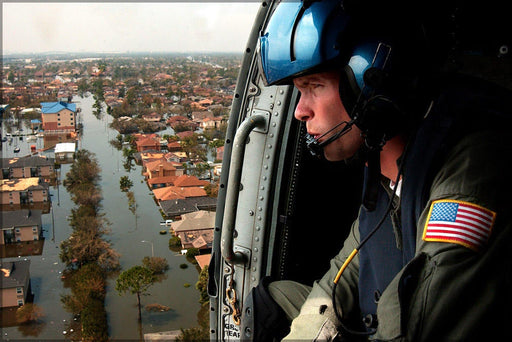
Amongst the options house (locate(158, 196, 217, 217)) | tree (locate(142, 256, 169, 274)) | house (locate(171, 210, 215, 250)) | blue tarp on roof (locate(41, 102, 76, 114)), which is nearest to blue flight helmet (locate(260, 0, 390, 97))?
tree (locate(142, 256, 169, 274))

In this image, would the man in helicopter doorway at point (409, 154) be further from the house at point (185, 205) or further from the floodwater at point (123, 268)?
the house at point (185, 205)

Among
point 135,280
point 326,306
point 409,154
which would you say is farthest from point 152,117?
point 409,154

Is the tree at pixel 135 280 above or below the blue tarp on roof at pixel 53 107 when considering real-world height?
below

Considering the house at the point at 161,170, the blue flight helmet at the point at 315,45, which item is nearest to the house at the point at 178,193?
the house at the point at 161,170

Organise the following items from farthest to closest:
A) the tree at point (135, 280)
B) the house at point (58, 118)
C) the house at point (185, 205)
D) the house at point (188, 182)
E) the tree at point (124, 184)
Result: the house at point (58, 118) < the tree at point (124, 184) < the house at point (188, 182) < the house at point (185, 205) < the tree at point (135, 280)

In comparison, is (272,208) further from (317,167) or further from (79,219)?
(79,219)
